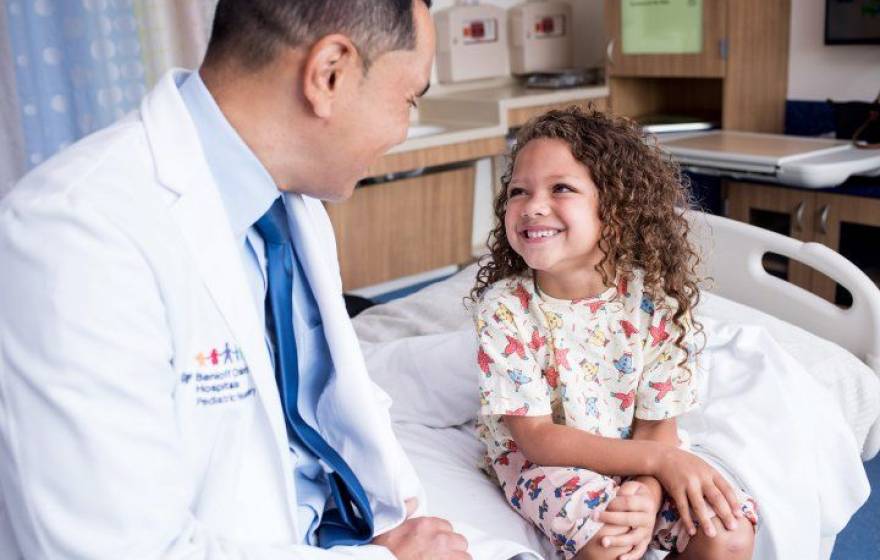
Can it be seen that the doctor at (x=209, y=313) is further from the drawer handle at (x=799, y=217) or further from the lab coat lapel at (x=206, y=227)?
the drawer handle at (x=799, y=217)

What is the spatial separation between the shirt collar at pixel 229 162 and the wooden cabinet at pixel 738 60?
291 centimetres

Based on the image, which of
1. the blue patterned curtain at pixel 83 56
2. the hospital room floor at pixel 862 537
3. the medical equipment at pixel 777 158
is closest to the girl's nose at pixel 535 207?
the hospital room floor at pixel 862 537

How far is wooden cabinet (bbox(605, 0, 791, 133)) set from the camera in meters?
3.39

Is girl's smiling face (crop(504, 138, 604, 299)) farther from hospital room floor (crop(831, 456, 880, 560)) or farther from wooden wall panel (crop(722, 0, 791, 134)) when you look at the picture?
wooden wall panel (crop(722, 0, 791, 134))

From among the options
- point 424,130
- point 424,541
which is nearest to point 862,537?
point 424,541

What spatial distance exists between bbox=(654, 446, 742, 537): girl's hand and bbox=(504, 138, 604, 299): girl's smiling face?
0.30 meters

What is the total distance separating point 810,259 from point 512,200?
30.9 inches

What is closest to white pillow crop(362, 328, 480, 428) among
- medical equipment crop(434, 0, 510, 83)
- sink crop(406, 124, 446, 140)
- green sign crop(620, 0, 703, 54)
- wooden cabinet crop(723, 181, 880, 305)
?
wooden cabinet crop(723, 181, 880, 305)

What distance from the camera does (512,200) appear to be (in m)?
1.40

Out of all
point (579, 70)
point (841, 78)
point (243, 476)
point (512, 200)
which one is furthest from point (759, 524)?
point (579, 70)

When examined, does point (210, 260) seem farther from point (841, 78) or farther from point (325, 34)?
point (841, 78)

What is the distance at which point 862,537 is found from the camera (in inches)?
78.0

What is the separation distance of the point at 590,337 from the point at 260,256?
0.58 m

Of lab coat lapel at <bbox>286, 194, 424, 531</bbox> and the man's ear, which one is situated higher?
the man's ear
